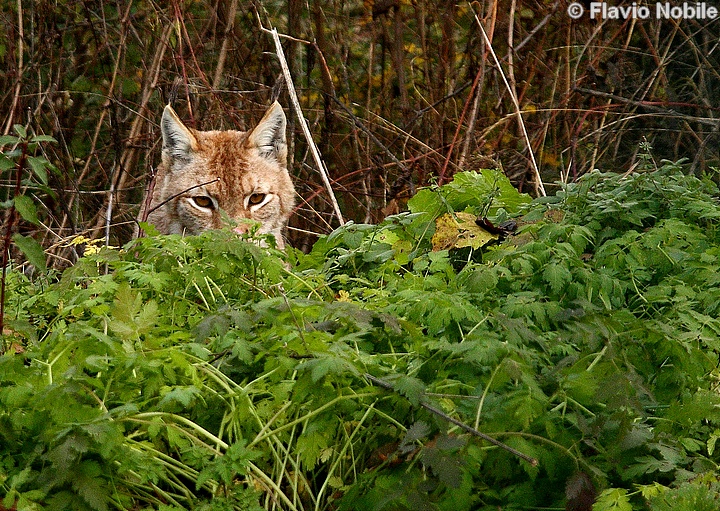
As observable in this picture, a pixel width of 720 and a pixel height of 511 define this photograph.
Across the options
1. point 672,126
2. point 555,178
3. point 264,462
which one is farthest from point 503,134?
point 264,462

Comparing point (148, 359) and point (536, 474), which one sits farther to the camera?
point (148, 359)

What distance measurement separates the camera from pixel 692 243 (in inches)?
131

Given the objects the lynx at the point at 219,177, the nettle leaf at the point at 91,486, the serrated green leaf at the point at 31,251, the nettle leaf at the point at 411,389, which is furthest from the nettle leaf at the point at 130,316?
the lynx at the point at 219,177

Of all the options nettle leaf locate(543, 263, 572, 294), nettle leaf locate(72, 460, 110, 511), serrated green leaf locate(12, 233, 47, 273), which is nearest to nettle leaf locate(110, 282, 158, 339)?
serrated green leaf locate(12, 233, 47, 273)

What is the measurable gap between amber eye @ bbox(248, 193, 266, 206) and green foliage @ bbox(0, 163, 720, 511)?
2.28 m

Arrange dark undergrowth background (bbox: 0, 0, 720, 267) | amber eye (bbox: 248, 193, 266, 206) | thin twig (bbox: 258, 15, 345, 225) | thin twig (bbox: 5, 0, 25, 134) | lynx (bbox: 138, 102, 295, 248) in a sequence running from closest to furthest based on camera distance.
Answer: thin twig (bbox: 258, 15, 345, 225) < lynx (bbox: 138, 102, 295, 248) < amber eye (bbox: 248, 193, 266, 206) < thin twig (bbox: 5, 0, 25, 134) < dark undergrowth background (bbox: 0, 0, 720, 267)

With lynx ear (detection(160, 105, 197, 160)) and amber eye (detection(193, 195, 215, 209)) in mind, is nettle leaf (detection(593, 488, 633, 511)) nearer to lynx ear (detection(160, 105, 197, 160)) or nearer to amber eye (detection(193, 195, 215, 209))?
amber eye (detection(193, 195, 215, 209))

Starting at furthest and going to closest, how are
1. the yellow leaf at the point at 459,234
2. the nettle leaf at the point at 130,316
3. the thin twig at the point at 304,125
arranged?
1. the thin twig at the point at 304,125
2. the yellow leaf at the point at 459,234
3. the nettle leaf at the point at 130,316

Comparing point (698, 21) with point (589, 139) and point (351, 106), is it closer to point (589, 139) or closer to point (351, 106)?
point (589, 139)

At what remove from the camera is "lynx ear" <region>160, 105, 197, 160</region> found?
5.20m

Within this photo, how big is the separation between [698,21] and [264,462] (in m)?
6.10

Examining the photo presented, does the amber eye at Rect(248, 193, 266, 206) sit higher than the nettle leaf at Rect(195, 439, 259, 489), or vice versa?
the nettle leaf at Rect(195, 439, 259, 489)

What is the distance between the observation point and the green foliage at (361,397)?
2.21 m

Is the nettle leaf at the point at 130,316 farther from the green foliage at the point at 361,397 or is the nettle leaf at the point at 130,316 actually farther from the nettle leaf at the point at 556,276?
the nettle leaf at the point at 556,276
